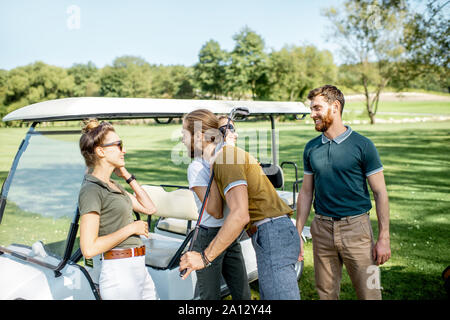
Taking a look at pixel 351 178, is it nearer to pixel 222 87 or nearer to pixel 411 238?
pixel 411 238

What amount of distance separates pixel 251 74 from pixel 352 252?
61.0m

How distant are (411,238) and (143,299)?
14.8 feet

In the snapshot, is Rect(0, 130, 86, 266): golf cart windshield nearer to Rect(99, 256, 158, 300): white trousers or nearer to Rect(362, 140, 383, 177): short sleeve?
Rect(99, 256, 158, 300): white trousers

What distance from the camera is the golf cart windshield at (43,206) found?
2336 millimetres

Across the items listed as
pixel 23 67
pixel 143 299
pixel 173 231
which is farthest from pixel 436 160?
pixel 23 67

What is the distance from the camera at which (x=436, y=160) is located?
13.4 meters

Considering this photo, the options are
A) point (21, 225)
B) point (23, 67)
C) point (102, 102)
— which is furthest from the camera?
point (23, 67)

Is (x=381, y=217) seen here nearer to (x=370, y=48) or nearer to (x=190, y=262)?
(x=190, y=262)

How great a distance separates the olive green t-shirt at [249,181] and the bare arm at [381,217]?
2.31 ft

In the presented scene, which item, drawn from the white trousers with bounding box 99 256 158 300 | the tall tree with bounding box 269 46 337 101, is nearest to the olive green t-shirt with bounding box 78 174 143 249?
the white trousers with bounding box 99 256 158 300

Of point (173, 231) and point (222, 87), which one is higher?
point (222, 87)

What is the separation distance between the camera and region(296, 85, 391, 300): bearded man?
2346 millimetres

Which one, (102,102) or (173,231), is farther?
(173,231)

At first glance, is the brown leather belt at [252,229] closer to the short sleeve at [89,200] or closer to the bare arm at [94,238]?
the bare arm at [94,238]
